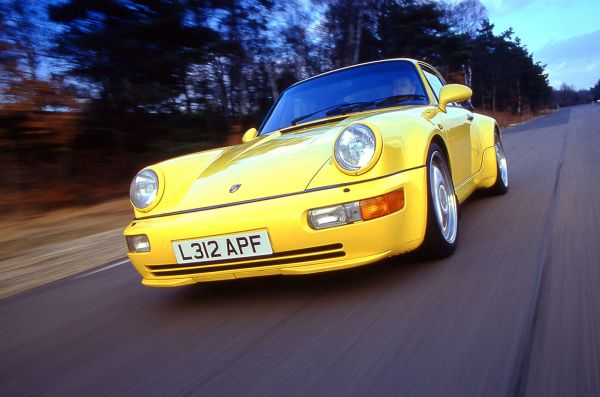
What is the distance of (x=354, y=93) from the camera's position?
12.5ft

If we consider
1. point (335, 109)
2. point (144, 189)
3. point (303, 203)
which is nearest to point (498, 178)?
point (335, 109)

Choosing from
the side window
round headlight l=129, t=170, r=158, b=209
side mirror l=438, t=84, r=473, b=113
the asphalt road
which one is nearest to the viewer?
the asphalt road

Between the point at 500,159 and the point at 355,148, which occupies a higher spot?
the point at 355,148

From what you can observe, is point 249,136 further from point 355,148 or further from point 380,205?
point 380,205

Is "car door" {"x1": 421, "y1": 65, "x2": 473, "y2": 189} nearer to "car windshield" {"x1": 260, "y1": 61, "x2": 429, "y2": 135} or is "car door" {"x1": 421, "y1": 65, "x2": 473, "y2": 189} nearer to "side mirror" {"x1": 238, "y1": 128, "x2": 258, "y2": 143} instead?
"car windshield" {"x1": 260, "y1": 61, "x2": 429, "y2": 135}

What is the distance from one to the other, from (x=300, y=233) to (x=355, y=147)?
512 mm

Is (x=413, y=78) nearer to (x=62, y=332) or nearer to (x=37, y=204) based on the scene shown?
(x=62, y=332)

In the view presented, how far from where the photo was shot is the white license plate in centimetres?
239

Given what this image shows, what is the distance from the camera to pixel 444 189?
10.5ft

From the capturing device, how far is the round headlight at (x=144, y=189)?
2906 millimetres

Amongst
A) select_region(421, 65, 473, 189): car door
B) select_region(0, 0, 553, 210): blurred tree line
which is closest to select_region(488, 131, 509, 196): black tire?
select_region(421, 65, 473, 189): car door

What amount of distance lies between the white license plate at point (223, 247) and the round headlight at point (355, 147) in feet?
1.68

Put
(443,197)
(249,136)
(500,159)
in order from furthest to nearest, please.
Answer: (500,159) < (249,136) < (443,197)

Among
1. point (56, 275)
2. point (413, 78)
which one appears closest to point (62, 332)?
point (56, 275)
